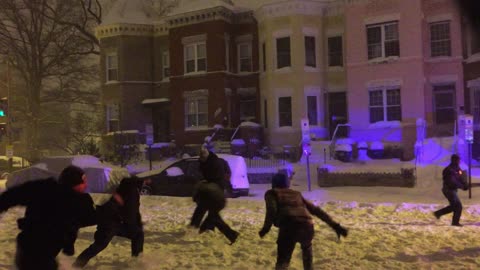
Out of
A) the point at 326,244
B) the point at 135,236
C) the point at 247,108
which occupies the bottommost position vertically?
the point at 326,244

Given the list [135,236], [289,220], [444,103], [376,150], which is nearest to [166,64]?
[376,150]

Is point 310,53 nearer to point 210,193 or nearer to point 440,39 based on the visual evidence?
point 440,39

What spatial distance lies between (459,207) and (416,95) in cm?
1532

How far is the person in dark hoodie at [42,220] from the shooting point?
17.9ft

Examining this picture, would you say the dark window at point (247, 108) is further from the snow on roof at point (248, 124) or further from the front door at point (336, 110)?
the front door at point (336, 110)

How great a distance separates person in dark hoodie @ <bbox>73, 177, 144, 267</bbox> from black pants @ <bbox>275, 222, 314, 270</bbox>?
231 centimetres

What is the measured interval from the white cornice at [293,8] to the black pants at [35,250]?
25222 mm

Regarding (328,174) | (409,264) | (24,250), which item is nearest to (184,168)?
(328,174)

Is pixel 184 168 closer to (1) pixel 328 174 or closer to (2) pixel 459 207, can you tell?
(1) pixel 328 174

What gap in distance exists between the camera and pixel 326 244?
957 centimetres

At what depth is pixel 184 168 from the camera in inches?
694

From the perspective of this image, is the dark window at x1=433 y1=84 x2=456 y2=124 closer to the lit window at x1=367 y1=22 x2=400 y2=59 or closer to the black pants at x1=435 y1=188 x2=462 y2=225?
the lit window at x1=367 y1=22 x2=400 y2=59

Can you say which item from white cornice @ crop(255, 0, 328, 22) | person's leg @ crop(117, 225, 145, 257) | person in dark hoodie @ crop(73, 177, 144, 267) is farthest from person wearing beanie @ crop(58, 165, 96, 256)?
white cornice @ crop(255, 0, 328, 22)

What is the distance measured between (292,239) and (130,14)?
31940 mm
